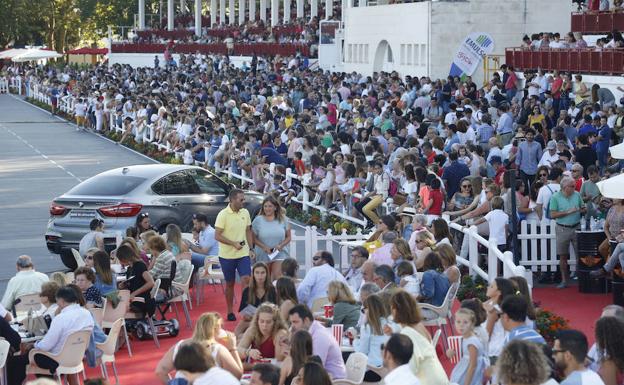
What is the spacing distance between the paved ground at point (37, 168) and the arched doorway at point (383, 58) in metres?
10.6

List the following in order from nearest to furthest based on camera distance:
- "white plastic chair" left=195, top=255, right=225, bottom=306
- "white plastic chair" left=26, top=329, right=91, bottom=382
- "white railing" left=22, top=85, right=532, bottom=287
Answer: "white plastic chair" left=26, top=329, right=91, bottom=382 < "white railing" left=22, top=85, right=532, bottom=287 < "white plastic chair" left=195, top=255, right=225, bottom=306

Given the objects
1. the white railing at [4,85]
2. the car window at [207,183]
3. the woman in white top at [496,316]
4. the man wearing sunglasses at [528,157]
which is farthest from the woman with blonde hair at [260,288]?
the white railing at [4,85]

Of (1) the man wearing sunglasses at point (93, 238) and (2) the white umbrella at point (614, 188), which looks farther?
(1) the man wearing sunglasses at point (93, 238)

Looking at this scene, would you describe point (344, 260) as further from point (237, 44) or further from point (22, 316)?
point (237, 44)

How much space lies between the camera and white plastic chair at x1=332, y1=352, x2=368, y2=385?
11.9 metres

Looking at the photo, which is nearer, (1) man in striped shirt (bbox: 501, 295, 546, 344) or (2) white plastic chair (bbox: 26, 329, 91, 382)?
(1) man in striped shirt (bbox: 501, 295, 546, 344)

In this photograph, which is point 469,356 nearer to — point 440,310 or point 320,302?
point 440,310

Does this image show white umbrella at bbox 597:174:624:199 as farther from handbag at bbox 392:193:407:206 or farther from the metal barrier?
the metal barrier

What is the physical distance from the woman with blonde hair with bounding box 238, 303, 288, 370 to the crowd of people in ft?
0.05

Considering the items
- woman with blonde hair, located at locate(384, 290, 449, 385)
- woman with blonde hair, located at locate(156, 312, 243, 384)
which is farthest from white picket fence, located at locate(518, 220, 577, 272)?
woman with blonde hair, located at locate(156, 312, 243, 384)

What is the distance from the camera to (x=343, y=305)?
46.8 feet

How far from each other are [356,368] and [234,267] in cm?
645

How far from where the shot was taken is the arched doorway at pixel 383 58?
50.9m

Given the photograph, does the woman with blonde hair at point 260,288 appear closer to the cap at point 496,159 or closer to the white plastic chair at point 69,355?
the white plastic chair at point 69,355
